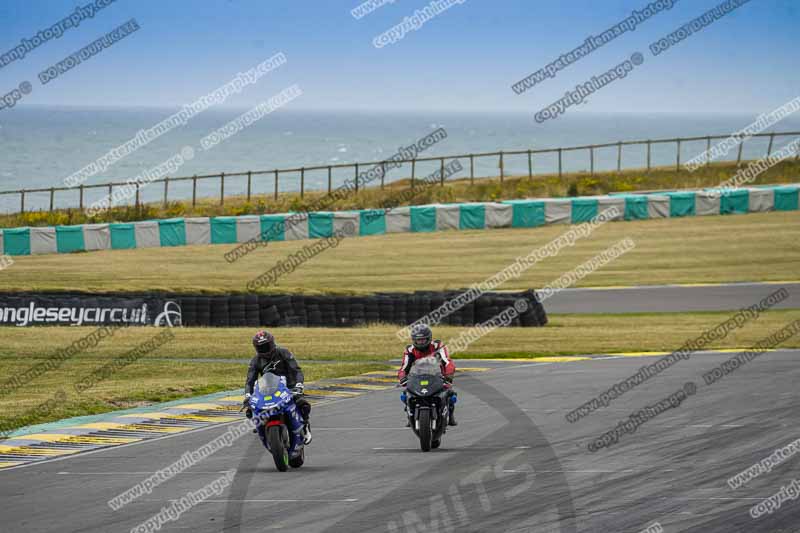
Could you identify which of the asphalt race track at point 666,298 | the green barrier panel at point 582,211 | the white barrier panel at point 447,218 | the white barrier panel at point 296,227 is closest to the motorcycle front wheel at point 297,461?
the asphalt race track at point 666,298

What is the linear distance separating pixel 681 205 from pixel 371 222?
48.4 ft

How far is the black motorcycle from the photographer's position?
49.0 ft

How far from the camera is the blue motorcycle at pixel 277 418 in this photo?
532 inches

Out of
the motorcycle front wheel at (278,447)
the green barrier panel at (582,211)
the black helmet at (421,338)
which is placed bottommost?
the motorcycle front wheel at (278,447)

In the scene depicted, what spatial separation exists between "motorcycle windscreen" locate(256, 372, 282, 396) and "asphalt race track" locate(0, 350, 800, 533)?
1025 mm

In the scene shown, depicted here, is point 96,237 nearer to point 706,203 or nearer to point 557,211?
point 557,211

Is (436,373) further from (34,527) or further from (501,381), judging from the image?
(501,381)

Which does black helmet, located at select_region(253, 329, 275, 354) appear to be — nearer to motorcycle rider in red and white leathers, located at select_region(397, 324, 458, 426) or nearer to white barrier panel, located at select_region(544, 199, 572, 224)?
motorcycle rider in red and white leathers, located at select_region(397, 324, 458, 426)

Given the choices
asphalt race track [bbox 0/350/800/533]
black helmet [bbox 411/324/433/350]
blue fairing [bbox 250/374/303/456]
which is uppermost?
black helmet [bbox 411/324/433/350]

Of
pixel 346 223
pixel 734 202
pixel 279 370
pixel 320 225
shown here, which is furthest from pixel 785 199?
pixel 279 370

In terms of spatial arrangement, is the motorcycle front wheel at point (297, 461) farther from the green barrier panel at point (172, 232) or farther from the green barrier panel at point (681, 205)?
the green barrier panel at point (681, 205)

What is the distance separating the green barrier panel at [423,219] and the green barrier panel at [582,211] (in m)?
6.39

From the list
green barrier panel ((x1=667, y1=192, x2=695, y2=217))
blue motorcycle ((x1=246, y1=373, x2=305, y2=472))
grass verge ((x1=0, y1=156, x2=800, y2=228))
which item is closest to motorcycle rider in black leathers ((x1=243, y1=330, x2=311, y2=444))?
blue motorcycle ((x1=246, y1=373, x2=305, y2=472))

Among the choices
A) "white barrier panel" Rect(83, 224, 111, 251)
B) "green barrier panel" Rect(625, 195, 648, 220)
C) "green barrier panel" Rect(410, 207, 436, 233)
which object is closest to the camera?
"white barrier panel" Rect(83, 224, 111, 251)
